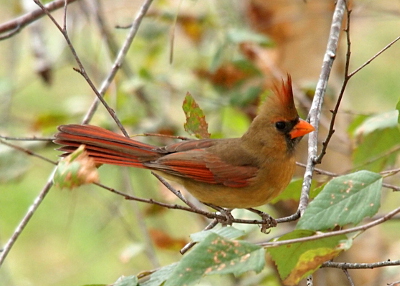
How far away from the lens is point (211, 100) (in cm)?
394

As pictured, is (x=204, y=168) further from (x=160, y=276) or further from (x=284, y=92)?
(x=160, y=276)

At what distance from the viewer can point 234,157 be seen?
2713 millimetres

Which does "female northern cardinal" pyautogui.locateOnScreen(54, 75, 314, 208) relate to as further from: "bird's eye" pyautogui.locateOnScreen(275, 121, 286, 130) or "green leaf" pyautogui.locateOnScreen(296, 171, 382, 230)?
"green leaf" pyautogui.locateOnScreen(296, 171, 382, 230)

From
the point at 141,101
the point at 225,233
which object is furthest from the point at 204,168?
the point at 141,101

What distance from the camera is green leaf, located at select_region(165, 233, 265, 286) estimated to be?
139 cm

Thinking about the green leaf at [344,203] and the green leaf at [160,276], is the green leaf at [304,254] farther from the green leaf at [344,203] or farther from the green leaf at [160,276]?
the green leaf at [160,276]

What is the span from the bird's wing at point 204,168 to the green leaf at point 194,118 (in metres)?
0.16

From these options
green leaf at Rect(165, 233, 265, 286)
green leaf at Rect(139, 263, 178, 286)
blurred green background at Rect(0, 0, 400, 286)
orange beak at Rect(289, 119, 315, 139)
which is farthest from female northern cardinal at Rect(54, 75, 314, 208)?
green leaf at Rect(165, 233, 265, 286)

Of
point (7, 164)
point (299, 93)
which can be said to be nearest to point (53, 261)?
point (7, 164)

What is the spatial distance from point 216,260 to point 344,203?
0.39 metres

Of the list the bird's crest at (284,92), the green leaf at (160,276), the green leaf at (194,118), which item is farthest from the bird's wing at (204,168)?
the green leaf at (160,276)

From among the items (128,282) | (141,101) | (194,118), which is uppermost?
(141,101)

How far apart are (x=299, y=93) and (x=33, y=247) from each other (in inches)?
164

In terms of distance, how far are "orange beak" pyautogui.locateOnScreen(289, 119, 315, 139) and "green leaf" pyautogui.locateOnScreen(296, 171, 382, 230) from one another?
2.45ft
